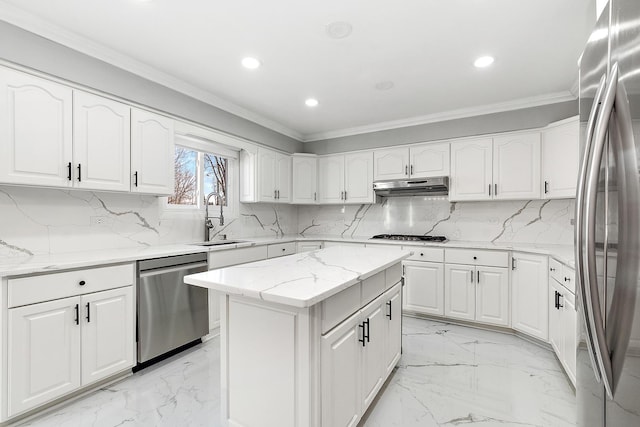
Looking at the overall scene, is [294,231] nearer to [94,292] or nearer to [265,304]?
[94,292]

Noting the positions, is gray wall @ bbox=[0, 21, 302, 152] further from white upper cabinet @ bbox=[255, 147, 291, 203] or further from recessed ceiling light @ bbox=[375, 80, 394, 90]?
recessed ceiling light @ bbox=[375, 80, 394, 90]

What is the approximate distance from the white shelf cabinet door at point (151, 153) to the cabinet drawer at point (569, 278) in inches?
130

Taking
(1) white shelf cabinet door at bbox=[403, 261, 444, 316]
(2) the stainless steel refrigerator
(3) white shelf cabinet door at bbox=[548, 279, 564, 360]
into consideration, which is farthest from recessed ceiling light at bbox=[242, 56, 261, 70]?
(3) white shelf cabinet door at bbox=[548, 279, 564, 360]

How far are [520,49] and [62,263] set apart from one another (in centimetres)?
364

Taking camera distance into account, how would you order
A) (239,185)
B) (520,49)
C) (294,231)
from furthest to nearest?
(294,231) < (239,185) < (520,49)

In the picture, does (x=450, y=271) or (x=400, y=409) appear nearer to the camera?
(x=400, y=409)

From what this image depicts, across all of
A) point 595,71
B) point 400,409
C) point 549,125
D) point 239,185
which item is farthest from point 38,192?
point 549,125

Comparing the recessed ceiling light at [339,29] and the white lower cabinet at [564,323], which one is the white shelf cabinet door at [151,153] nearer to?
the recessed ceiling light at [339,29]

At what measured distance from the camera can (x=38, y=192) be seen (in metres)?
2.17

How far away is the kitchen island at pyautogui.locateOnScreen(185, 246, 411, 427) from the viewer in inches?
50.5

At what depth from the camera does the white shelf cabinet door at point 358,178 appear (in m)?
4.15

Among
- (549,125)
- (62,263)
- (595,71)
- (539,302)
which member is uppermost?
(549,125)

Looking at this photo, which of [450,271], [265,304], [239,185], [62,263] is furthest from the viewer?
[239,185]

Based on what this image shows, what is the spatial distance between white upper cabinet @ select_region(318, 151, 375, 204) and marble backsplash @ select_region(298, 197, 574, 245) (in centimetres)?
32
